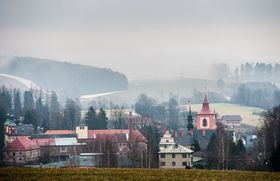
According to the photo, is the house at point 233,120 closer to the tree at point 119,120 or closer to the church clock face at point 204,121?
the tree at point 119,120

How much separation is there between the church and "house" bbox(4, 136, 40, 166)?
1365 centimetres

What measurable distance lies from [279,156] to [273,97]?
10949 cm

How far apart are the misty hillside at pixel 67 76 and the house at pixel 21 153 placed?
106872 mm

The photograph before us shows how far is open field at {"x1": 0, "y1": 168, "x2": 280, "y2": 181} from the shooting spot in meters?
17.3

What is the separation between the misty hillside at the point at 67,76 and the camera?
16988 centimetres

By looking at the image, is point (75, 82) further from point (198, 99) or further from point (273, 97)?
point (273, 97)

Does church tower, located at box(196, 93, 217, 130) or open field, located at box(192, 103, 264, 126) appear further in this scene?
open field, located at box(192, 103, 264, 126)

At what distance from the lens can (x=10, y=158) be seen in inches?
1988

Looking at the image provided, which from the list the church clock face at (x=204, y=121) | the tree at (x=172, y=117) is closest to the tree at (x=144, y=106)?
the tree at (x=172, y=117)

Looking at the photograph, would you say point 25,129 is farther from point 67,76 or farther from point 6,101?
point 67,76

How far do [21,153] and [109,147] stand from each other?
35.8 feet

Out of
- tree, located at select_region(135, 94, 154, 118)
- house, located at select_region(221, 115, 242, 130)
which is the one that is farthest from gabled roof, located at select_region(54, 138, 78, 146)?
tree, located at select_region(135, 94, 154, 118)

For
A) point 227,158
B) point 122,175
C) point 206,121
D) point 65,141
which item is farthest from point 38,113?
point 122,175

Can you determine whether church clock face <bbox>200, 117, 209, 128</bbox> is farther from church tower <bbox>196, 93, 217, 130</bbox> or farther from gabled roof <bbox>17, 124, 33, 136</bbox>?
gabled roof <bbox>17, 124, 33, 136</bbox>
